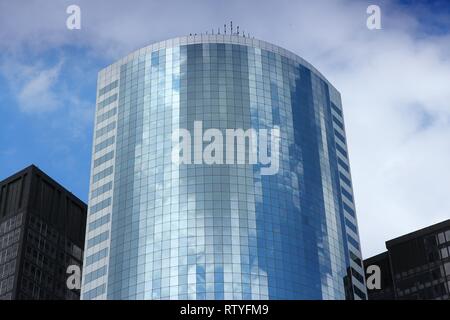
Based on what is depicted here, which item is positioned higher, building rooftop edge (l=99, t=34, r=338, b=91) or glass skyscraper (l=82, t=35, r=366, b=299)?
building rooftop edge (l=99, t=34, r=338, b=91)

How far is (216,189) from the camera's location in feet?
552

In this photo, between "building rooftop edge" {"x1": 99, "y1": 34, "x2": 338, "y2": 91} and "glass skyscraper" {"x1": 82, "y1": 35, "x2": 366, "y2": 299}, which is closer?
"glass skyscraper" {"x1": 82, "y1": 35, "x2": 366, "y2": 299}

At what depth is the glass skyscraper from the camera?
16025 centimetres

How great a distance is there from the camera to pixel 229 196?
6609 inches

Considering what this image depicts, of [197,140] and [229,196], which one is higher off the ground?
[197,140]

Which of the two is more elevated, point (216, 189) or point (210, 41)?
point (210, 41)

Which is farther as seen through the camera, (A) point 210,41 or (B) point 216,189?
(A) point 210,41

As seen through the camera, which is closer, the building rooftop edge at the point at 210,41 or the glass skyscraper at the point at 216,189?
the glass skyscraper at the point at 216,189

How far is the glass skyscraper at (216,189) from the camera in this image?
526 ft

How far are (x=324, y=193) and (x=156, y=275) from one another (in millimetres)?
41649
